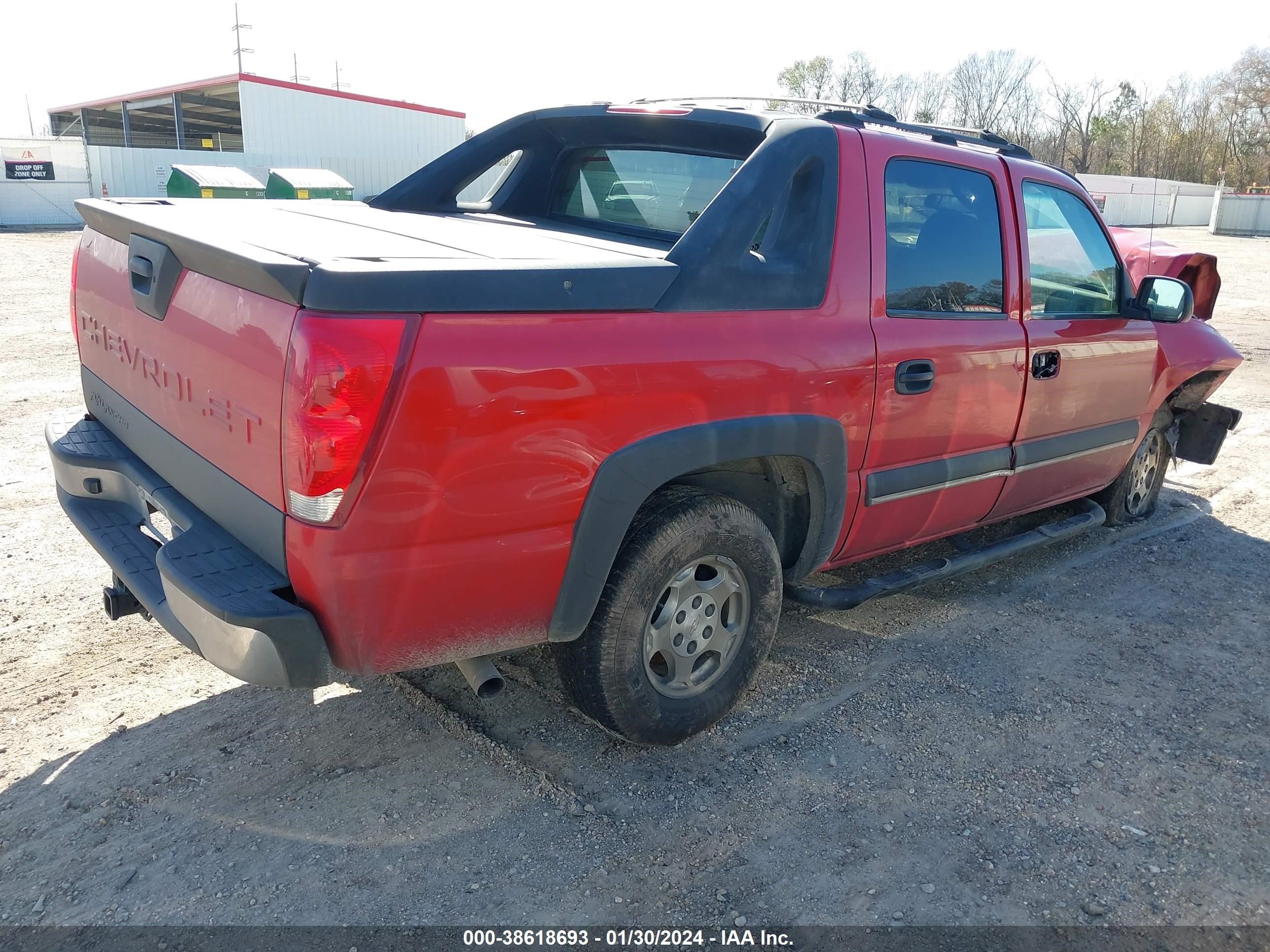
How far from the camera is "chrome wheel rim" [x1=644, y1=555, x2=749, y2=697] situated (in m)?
3.05

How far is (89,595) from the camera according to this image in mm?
4078

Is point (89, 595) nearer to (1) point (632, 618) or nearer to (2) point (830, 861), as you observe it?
(1) point (632, 618)

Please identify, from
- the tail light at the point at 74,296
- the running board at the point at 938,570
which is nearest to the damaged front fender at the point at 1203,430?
the running board at the point at 938,570

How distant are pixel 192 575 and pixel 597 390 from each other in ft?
3.66

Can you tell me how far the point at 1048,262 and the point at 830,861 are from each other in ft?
9.04

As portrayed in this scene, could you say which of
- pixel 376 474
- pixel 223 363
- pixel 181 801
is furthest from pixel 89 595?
pixel 376 474

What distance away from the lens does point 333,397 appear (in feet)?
7.19

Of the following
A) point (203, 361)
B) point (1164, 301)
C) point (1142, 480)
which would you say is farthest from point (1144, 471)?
point (203, 361)

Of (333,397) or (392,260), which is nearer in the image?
(333,397)

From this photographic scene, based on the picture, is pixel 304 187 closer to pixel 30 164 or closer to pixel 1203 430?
pixel 30 164

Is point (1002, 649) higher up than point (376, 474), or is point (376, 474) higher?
point (376, 474)

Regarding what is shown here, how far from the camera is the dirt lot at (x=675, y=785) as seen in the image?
2.55 m

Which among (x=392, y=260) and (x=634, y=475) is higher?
(x=392, y=260)

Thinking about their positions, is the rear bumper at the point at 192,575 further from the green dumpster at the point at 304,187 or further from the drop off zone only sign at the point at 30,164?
the drop off zone only sign at the point at 30,164
